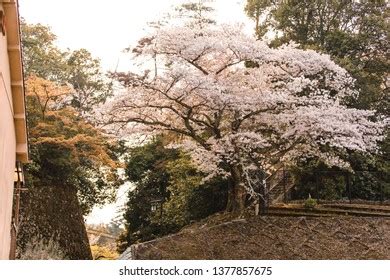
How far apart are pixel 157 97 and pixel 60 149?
2838 mm

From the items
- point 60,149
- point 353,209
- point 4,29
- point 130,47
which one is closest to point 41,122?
point 60,149

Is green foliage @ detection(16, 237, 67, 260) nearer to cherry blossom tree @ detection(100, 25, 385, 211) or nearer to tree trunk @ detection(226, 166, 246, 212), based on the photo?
cherry blossom tree @ detection(100, 25, 385, 211)

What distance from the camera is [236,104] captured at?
336 inches

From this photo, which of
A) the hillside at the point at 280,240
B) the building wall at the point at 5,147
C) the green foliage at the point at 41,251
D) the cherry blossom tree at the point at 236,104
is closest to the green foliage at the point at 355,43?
the cherry blossom tree at the point at 236,104

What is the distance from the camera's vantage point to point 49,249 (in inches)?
352

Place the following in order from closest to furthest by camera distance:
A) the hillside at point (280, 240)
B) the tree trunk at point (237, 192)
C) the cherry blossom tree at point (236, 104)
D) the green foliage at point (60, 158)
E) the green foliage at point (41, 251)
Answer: the hillside at point (280, 240), the cherry blossom tree at point (236, 104), the green foliage at point (41, 251), the tree trunk at point (237, 192), the green foliage at point (60, 158)

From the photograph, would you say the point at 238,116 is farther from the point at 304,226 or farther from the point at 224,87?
the point at 304,226

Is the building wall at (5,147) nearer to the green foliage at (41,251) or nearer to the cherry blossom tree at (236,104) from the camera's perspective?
the green foliage at (41,251)

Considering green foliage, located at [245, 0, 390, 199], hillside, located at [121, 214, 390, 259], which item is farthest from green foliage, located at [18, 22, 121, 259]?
green foliage, located at [245, 0, 390, 199]

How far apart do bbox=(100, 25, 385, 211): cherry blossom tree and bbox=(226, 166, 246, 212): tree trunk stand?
20mm

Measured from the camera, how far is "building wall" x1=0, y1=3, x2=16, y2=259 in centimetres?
527

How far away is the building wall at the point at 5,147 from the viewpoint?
5.27m

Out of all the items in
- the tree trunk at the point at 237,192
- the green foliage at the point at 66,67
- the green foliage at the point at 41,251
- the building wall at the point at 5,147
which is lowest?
the green foliage at the point at 41,251

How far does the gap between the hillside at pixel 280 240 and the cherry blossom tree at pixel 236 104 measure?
879 millimetres
